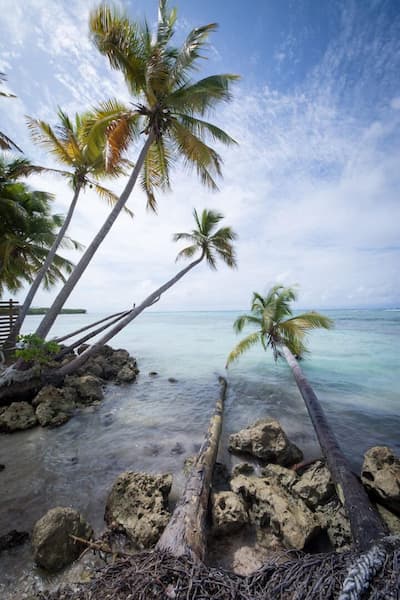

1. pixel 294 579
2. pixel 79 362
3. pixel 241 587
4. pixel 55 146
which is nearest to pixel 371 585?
pixel 294 579

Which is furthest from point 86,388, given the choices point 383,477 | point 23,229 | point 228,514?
point 23,229

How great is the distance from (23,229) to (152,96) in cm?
920

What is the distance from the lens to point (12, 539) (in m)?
2.71

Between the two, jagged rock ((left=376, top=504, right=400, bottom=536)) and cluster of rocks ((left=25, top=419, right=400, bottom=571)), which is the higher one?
cluster of rocks ((left=25, top=419, right=400, bottom=571))

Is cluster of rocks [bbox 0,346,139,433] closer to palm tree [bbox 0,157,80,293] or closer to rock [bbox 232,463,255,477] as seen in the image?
rock [bbox 232,463,255,477]

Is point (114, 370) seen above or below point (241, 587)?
below

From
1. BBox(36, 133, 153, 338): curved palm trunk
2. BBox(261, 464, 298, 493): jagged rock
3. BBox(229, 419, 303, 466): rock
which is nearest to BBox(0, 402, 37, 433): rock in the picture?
BBox(36, 133, 153, 338): curved palm trunk

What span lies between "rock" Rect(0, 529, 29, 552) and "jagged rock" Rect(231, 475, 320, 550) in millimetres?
2746

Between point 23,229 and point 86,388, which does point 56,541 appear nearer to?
point 86,388

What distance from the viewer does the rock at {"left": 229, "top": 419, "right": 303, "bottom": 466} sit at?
15.4 feet

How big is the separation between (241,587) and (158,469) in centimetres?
313

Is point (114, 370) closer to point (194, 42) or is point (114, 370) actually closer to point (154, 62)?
point (154, 62)

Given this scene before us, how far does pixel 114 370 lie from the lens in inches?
449

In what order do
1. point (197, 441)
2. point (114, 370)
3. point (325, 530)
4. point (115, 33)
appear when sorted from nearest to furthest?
point (325, 530) < point (197, 441) < point (115, 33) < point (114, 370)
